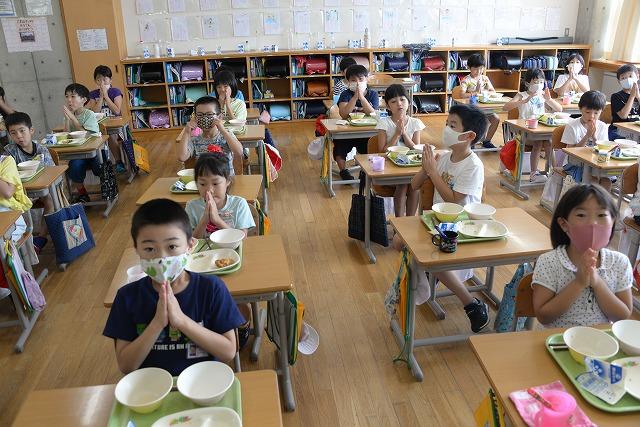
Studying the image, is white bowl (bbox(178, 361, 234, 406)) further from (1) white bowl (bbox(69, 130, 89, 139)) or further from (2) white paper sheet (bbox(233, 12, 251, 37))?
Result: (2) white paper sheet (bbox(233, 12, 251, 37))

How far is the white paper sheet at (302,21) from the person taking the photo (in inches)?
342

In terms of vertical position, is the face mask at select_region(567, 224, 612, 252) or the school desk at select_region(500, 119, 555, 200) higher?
the face mask at select_region(567, 224, 612, 252)

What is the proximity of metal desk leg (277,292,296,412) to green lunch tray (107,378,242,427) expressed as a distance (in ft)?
3.08

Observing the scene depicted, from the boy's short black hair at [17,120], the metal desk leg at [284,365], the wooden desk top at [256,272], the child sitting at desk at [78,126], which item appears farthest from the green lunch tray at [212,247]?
the child sitting at desk at [78,126]

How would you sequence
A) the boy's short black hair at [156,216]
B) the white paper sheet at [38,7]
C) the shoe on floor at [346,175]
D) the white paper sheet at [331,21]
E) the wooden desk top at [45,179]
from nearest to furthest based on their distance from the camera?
the boy's short black hair at [156,216], the wooden desk top at [45,179], the shoe on floor at [346,175], the white paper sheet at [38,7], the white paper sheet at [331,21]

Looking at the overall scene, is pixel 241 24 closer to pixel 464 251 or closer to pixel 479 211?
pixel 479 211

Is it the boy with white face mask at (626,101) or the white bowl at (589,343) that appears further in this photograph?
the boy with white face mask at (626,101)

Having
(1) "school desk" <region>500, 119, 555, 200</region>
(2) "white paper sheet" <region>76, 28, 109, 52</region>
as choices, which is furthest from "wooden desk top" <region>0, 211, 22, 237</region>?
(2) "white paper sheet" <region>76, 28, 109, 52</region>

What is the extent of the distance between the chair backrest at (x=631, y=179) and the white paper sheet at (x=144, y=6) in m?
7.46

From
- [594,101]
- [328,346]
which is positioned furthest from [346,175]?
[328,346]

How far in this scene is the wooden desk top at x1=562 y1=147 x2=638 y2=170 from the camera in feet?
12.9

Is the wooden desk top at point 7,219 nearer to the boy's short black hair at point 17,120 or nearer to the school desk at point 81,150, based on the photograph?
the boy's short black hair at point 17,120

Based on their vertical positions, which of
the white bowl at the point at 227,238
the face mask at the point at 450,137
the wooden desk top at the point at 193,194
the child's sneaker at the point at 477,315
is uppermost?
the face mask at the point at 450,137

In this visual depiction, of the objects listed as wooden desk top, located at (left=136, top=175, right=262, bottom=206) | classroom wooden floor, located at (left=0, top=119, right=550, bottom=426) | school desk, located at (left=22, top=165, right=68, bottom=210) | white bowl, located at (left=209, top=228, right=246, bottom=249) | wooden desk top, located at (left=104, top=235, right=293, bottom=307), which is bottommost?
classroom wooden floor, located at (left=0, top=119, right=550, bottom=426)
